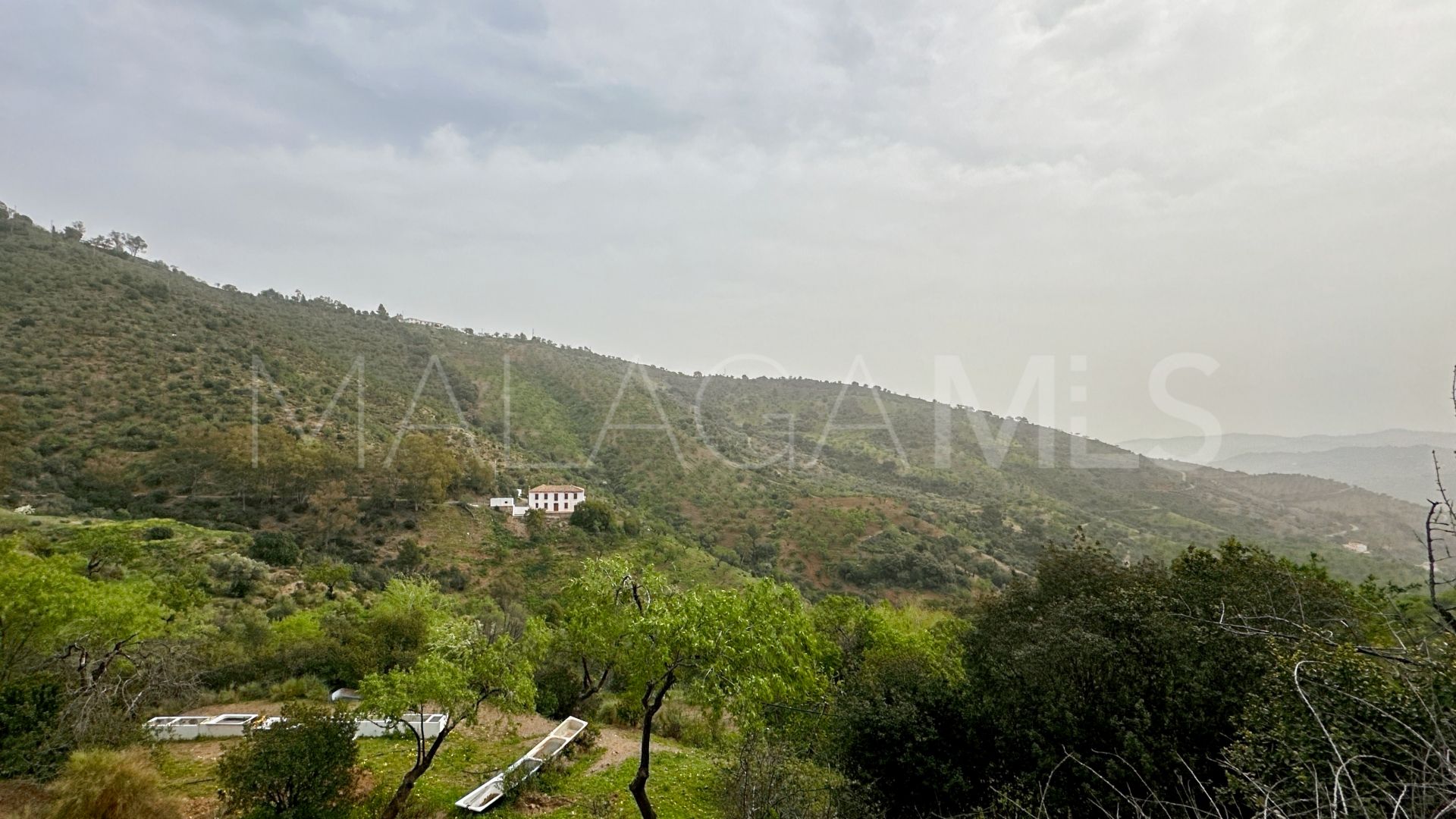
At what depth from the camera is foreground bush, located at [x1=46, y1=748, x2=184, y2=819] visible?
6559 millimetres

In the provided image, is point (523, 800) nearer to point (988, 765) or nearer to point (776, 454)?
point (988, 765)

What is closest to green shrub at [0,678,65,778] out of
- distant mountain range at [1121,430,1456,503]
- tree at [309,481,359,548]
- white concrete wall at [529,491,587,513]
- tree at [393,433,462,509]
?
tree at [309,481,359,548]

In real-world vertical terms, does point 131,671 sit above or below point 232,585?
above

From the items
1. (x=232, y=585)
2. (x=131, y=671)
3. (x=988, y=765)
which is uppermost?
(x=988, y=765)

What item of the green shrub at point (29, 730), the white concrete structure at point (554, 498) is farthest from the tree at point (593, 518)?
the green shrub at point (29, 730)

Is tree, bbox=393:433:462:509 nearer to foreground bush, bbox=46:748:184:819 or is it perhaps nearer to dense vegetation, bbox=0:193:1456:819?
dense vegetation, bbox=0:193:1456:819

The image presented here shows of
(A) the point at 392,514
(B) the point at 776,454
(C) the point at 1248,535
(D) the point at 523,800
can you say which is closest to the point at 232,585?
(A) the point at 392,514

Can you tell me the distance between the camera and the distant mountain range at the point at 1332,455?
121812 millimetres

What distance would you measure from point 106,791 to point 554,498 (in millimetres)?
32571

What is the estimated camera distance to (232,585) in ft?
65.1

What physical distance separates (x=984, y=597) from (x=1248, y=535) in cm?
5612

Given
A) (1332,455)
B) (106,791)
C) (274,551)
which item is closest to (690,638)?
(106,791)

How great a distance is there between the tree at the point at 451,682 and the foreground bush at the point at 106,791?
2.40 meters

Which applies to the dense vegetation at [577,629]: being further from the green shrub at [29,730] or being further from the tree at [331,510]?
the tree at [331,510]
